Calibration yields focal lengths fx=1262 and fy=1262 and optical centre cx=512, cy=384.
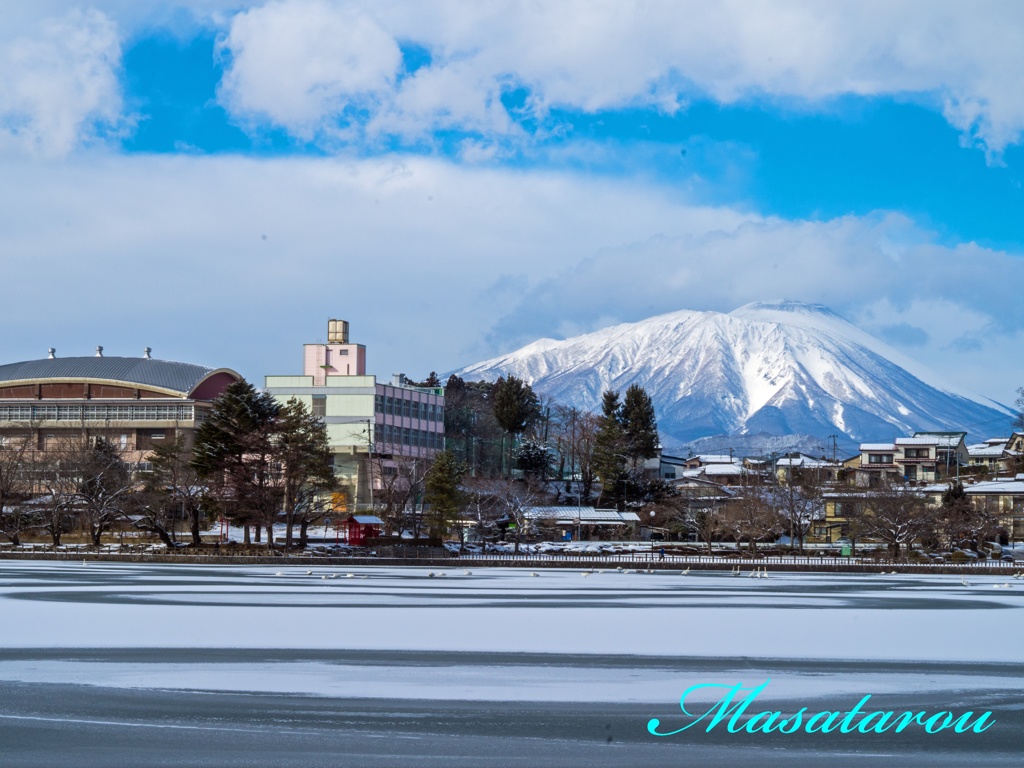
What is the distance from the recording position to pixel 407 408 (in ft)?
318

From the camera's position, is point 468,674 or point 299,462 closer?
point 468,674

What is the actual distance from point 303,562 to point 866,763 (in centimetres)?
4460

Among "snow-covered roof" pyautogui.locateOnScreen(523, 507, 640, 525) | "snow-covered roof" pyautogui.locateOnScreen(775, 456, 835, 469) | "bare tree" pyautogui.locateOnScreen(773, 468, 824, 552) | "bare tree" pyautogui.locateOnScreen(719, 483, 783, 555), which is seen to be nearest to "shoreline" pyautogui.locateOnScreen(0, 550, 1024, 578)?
"bare tree" pyautogui.locateOnScreen(719, 483, 783, 555)

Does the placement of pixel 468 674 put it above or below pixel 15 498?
below

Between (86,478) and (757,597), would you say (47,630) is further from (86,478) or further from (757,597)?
(86,478)

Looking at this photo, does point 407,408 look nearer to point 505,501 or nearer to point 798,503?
point 505,501

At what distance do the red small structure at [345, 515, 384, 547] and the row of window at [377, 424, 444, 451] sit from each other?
2455cm

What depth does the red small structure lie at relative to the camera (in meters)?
66.0

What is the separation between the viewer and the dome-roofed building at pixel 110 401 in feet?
313

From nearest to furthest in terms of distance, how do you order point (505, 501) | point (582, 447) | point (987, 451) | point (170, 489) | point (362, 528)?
point (170, 489), point (362, 528), point (505, 501), point (582, 447), point (987, 451)

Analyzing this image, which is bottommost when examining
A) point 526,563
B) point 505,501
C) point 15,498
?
point 526,563

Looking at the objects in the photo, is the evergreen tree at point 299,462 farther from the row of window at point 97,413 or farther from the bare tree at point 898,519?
the row of window at point 97,413
